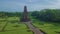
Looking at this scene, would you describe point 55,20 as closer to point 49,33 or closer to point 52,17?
point 52,17

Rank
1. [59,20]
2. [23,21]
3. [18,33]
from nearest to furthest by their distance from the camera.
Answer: [18,33] → [59,20] → [23,21]

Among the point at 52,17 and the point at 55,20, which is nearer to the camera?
the point at 55,20

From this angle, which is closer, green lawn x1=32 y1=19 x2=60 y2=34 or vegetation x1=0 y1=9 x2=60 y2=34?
green lawn x1=32 y1=19 x2=60 y2=34

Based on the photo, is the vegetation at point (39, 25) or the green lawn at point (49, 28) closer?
the green lawn at point (49, 28)

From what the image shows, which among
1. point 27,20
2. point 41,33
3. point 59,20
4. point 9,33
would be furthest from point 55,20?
point 9,33

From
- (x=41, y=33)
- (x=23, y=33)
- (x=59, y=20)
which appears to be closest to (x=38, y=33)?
(x=41, y=33)

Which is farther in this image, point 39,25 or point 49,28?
point 39,25

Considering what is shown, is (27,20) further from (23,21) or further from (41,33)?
(41,33)

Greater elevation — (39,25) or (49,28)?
(49,28)

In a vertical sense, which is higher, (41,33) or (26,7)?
(26,7)

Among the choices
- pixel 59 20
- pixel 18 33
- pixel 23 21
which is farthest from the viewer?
pixel 23 21
